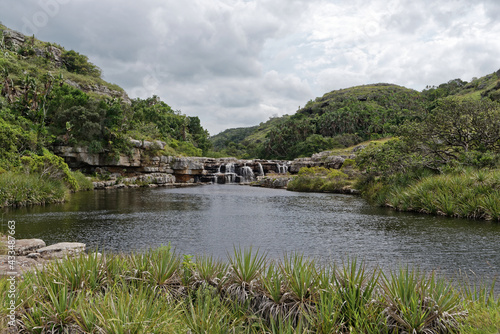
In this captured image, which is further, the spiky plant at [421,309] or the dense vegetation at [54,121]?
the dense vegetation at [54,121]

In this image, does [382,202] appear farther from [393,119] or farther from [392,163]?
[393,119]

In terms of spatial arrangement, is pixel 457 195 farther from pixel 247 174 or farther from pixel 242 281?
pixel 247 174

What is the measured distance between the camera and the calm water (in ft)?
44.6

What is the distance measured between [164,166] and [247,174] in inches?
702

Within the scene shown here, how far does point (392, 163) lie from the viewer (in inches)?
1225

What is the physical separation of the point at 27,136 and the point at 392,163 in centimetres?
4235

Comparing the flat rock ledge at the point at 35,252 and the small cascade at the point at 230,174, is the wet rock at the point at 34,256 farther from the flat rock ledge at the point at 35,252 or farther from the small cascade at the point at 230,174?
the small cascade at the point at 230,174

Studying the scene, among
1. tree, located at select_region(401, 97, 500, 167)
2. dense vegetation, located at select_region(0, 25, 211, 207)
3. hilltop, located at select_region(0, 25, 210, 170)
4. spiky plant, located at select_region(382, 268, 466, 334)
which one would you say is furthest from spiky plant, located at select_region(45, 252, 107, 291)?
hilltop, located at select_region(0, 25, 210, 170)

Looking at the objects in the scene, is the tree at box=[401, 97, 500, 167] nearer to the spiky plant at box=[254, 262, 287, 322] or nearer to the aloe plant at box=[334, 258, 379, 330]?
the aloe plant at box=[334, 258, 379, 330]

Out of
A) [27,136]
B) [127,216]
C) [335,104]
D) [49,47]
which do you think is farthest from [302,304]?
[335,104]

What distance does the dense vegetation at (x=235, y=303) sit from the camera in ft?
16.8

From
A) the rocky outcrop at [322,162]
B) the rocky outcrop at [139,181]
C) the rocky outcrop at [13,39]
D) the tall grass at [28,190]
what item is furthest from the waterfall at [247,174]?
the rocky outcrop at [13,39]

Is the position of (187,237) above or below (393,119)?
below

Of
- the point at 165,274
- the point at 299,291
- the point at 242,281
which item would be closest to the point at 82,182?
the point at 165,274
